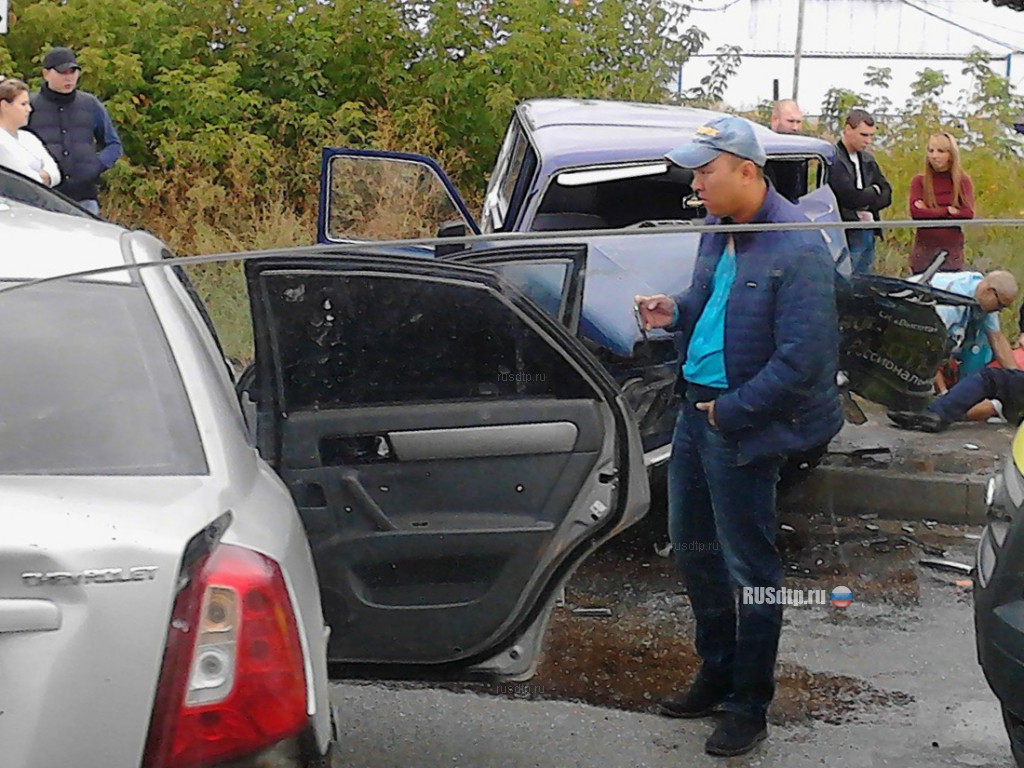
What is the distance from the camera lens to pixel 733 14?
12375 millimetres

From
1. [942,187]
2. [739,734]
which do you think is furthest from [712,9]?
[739,734]

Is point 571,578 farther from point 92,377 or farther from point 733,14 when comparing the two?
point 733,14

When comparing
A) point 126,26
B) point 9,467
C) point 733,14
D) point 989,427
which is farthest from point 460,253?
point 733,14

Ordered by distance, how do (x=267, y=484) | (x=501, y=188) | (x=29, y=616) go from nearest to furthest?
(x=29, y=616)
(x=267, y=484)
(x=501, y=188)

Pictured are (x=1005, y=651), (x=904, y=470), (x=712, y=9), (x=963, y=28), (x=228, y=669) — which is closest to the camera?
(x=228, y=669)

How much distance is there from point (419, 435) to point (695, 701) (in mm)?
946

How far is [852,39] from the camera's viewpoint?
1304 cm

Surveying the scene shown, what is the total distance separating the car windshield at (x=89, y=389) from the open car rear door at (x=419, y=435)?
38 cm

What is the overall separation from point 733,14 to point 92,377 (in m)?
11.2

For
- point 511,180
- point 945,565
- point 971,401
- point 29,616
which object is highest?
point 29,616

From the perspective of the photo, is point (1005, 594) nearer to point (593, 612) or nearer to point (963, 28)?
point (593, 612)

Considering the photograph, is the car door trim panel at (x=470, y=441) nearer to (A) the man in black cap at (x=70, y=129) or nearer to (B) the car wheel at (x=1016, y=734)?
(B) the car wheel at (x=1016, y=734)

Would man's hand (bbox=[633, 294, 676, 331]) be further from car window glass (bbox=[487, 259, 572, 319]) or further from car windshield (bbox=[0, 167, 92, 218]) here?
car windshield (bbox=[0, 167, 92, 218])

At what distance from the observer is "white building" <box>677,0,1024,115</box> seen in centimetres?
1223
